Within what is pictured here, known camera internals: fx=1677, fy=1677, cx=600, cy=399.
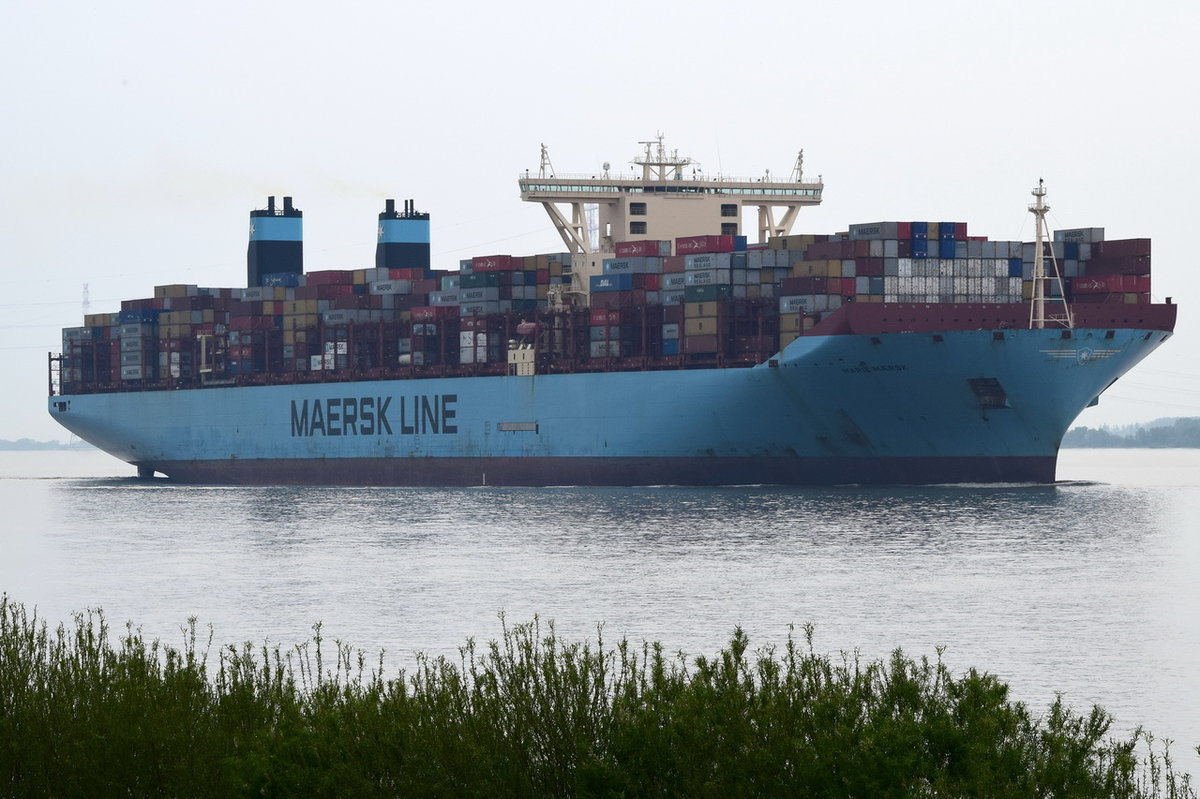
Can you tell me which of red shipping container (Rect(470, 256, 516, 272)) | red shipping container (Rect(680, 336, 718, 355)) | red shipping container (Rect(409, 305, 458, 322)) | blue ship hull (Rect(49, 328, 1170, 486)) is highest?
red shipping container (Rect(470, 256, 516, 272))

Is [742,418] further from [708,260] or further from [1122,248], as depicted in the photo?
[1122,248]

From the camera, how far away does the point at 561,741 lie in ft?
35.2

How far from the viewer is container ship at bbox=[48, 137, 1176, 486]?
162 ft

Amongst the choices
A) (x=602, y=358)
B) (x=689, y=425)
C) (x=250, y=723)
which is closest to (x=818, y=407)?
(x=689, y=425)

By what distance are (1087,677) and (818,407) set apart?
31.2m

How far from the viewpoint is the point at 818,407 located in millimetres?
50844

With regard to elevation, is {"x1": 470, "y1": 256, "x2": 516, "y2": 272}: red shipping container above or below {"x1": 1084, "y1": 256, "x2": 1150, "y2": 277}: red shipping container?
above

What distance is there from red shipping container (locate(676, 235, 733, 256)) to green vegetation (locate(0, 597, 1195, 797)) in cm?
4362

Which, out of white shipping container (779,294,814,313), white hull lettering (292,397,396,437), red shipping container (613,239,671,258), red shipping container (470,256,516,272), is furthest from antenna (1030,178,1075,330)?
white hull lettering (292,397,396,437)

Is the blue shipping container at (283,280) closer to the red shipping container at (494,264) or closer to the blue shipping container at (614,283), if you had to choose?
the red shipping container at (494,264)

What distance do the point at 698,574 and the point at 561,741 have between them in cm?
2037

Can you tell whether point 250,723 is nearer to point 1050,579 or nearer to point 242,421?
point 1050,579

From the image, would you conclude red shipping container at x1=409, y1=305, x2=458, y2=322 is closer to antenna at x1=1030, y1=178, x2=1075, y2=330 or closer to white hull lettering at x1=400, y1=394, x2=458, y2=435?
white hull lettering at x1=400, y1=394, x2=458, y2=435

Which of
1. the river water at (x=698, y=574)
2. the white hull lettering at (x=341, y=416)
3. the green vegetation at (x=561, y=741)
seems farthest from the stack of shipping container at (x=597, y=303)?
the green vegetation at (x=561, y=741)
